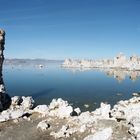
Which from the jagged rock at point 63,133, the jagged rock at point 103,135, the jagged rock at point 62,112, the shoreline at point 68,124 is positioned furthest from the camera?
the jagged rock at point 62,112

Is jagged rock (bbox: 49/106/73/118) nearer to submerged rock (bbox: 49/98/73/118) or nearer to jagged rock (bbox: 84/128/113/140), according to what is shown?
A: submerged rock (bbox: 49/98/73/118)

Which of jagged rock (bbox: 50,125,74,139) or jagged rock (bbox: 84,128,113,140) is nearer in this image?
jagged rock (bbox: 84,128,113,140)

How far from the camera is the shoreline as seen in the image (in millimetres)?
36031

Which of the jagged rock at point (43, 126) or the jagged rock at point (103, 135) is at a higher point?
the jagged rock at point (103, 135)

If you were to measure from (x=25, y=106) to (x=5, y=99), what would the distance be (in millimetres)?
4914

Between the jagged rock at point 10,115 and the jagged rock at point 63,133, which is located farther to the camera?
the jagged rock at point 10,115

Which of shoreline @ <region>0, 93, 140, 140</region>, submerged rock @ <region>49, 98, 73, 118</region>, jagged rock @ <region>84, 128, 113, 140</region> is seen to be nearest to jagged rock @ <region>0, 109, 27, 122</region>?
shoreline @ <region>0, 93, 140, 140</region>

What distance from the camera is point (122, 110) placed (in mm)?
44875

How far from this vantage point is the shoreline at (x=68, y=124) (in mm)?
36031

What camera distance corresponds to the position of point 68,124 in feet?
141

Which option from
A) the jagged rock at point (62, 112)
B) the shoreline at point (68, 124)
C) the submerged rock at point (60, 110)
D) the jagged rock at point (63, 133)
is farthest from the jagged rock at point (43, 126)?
the submerged rock at point (60, 110)

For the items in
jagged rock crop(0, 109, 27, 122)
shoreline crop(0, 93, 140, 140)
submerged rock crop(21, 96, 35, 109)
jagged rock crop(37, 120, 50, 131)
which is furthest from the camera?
submerged rock crop(21, 96, 35, 109)

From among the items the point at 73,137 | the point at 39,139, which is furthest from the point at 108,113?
the point at 39,139

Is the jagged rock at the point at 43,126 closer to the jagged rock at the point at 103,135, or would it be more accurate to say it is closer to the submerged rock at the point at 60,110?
the submerged rock at the point at 60,110
